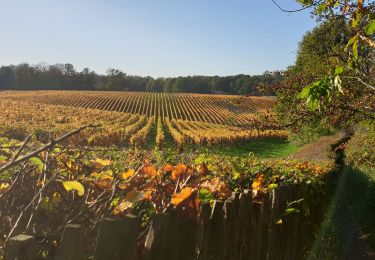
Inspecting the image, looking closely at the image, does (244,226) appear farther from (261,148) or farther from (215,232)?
(261,148)

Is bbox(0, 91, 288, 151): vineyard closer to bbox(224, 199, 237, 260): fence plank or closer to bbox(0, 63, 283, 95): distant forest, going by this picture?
bbox(224, 199, 237, 260): fence plank

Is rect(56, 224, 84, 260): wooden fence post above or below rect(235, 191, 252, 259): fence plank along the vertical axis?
above

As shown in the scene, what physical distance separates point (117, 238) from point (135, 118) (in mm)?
51251

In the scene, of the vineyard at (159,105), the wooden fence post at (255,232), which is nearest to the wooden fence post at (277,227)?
the wooden fence post at (255,232)

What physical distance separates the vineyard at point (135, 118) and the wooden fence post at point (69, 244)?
7.75 meters

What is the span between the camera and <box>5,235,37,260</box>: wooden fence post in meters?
1.19

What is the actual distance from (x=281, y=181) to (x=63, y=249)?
407cm

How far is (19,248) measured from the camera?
1.20 m

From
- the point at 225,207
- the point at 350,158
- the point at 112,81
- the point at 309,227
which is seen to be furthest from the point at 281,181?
the point at 112,81

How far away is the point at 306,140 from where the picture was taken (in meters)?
37.5

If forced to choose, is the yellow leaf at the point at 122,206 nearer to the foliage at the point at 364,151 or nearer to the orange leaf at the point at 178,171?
the orange leaf at the point at 178,171

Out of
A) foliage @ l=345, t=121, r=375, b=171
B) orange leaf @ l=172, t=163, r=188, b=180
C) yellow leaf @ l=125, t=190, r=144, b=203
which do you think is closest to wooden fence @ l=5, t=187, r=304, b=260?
yellow leaf @ l=125, t=190, r=144, b=203

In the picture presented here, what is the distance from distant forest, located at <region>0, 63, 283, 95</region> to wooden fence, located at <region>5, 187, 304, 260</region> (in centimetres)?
10102

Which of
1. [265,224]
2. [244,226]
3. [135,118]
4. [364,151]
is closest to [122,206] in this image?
[244,226]
